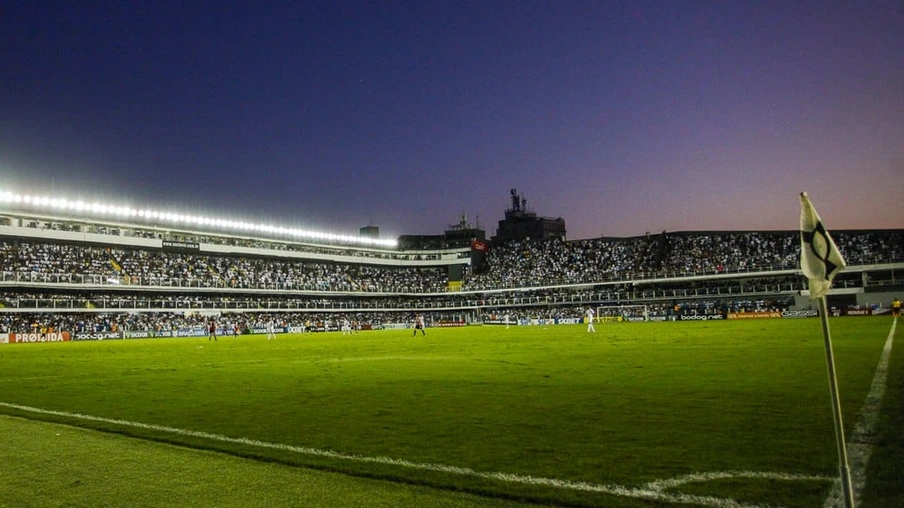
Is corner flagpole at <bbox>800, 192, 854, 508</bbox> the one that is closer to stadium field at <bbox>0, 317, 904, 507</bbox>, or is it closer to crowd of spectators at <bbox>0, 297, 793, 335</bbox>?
stadium field at <bbox>0, 317, 904, 507</bbox>

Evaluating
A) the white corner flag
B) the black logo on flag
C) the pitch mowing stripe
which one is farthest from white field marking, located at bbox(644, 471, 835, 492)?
the black logo on flag

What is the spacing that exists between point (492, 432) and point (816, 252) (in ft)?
15.3

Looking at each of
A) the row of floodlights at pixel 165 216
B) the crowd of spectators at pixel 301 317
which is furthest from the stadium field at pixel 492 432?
the row of floodlights at pixel 165 216

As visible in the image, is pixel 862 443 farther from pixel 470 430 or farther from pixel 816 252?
pixel 470 430

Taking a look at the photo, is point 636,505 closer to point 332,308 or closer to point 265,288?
point 265,288

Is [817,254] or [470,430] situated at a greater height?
[817,254]

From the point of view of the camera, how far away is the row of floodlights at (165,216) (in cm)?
6525

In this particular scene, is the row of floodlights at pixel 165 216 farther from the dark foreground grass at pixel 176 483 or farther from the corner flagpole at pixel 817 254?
the corner flagpole at pixel 817 254

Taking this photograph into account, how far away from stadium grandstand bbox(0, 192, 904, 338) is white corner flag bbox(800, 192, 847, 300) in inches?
2651

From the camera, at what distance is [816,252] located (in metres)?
4.75

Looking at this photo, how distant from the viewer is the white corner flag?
461 centimetres

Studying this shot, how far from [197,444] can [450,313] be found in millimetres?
99692

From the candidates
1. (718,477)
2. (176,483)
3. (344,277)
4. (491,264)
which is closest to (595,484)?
(718,477)

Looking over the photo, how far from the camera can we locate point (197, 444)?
25.4ft
